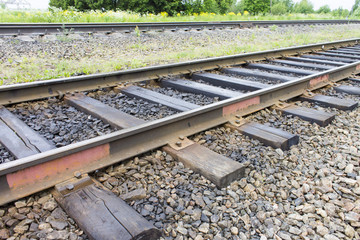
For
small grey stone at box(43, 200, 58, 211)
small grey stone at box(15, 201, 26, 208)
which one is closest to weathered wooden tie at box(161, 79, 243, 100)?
small grey stone at box(43, 200, 58, 211)

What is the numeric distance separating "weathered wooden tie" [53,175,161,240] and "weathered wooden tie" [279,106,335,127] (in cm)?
248

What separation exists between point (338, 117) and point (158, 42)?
645 cm

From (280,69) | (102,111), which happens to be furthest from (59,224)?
(280,69)

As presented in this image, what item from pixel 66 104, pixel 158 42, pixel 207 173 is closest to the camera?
pixel 207 173

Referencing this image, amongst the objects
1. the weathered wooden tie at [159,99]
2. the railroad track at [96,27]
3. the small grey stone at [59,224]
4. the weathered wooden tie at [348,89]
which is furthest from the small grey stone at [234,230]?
the railroad track at [96,27]

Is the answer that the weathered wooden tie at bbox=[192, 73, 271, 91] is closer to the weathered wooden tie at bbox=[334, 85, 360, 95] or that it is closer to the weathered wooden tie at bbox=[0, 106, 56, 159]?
the weathered wooden tie at bbox=[334, 85, 360, 95]

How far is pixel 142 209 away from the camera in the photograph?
219cm

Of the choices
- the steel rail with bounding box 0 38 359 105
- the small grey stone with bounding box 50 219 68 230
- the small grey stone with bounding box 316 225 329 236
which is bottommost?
the small grey stone with bounding box 316 225 329 236

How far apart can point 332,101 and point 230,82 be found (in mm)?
1418

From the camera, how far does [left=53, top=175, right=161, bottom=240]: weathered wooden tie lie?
1840 mm

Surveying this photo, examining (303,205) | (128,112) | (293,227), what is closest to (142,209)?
(293,227)

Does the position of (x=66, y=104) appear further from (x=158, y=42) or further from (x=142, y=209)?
(x=158, y=42)

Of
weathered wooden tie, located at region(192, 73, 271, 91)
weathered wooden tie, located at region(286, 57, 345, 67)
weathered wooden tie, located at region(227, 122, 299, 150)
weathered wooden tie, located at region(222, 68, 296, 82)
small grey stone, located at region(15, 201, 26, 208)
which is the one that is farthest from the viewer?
weathered wooden tie, located at region(286, 57, 345, 67)

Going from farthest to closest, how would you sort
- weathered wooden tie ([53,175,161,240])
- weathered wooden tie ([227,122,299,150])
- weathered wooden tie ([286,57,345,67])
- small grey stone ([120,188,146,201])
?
weathered wooden tie ([286,57,345,67]), weathered wooden tie ([227,122,299,150]), small grey stone ([120,188,146,201]), weathered wooden tie ([53,175,161,240])
